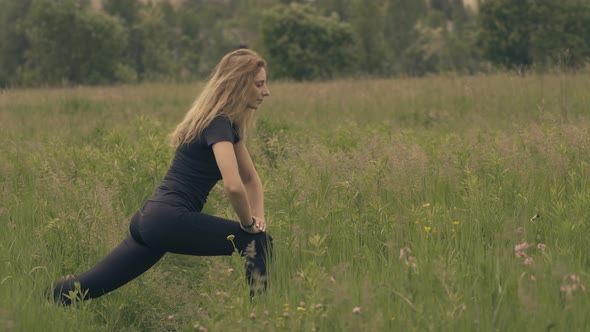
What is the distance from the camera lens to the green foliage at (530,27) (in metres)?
55.8

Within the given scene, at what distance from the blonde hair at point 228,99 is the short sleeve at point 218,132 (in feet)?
0.10

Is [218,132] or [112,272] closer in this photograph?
[218,132]

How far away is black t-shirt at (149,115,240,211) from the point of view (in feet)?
14.7

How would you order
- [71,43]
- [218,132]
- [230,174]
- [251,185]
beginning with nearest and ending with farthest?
[230,174] → [218,132] → [251,185] → [71,43]

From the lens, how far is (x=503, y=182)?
247 inches

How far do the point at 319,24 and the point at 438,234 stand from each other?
189 feet

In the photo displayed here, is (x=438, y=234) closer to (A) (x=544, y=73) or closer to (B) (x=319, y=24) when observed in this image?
(A) (x=544, y=73)

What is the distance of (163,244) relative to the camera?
177 inches

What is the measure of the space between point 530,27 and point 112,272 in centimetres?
5584

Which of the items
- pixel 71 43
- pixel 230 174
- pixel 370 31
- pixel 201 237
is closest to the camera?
pixel 230 174

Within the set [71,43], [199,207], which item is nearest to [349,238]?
[199,207]

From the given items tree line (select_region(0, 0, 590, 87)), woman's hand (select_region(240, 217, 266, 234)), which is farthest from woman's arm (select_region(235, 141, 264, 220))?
tree line (select_region(0, 0, 590, 87))

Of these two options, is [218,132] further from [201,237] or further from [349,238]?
[349,238]

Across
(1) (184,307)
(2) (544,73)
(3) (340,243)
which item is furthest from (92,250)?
(2) (544,73)
